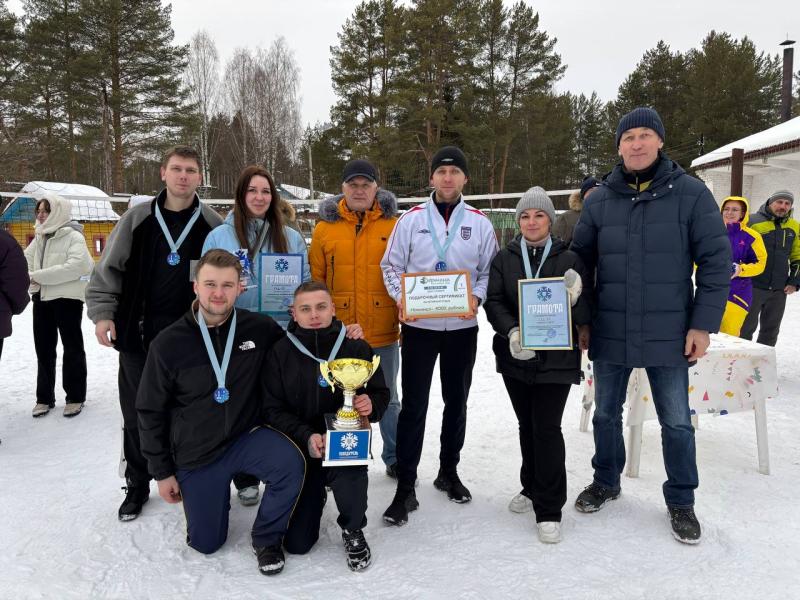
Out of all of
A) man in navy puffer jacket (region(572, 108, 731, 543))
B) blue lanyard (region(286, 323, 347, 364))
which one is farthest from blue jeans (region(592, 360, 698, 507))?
blue lanyard (region(286, 323, 347, 364))

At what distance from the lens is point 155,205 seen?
308 centimetres

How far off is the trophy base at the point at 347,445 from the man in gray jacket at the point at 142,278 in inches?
47.2

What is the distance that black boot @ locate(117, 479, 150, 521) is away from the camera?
9.95ft

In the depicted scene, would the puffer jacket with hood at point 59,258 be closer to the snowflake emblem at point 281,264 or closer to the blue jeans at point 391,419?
the snowflake emblem at point 281,264

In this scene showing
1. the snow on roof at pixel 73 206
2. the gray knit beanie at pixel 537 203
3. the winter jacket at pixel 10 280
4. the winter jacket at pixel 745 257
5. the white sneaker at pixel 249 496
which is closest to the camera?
the gray knit beanie at pixel 537 203

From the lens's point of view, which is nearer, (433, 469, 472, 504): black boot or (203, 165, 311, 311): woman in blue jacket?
(203, 165, 311, 311): woman in blue jacket

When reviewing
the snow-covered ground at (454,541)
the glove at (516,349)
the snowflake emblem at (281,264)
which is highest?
the snowflake emblem at (281,264)

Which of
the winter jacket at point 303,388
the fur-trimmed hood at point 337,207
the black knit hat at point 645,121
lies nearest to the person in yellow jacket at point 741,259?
the black knit hat at point 645,121

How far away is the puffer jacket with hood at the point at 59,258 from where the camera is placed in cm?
477

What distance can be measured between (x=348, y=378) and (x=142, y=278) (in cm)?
133

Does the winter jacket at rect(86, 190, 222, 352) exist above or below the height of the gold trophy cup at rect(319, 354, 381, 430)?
above

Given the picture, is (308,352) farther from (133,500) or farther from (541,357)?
(133,500)

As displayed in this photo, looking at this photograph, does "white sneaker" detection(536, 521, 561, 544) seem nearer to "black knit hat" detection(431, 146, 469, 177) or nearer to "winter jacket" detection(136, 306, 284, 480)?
"winter jacket" detection(136, 306, 284, 480)

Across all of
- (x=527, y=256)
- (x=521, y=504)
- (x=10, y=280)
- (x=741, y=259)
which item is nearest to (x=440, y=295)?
(x=527, y=256)
